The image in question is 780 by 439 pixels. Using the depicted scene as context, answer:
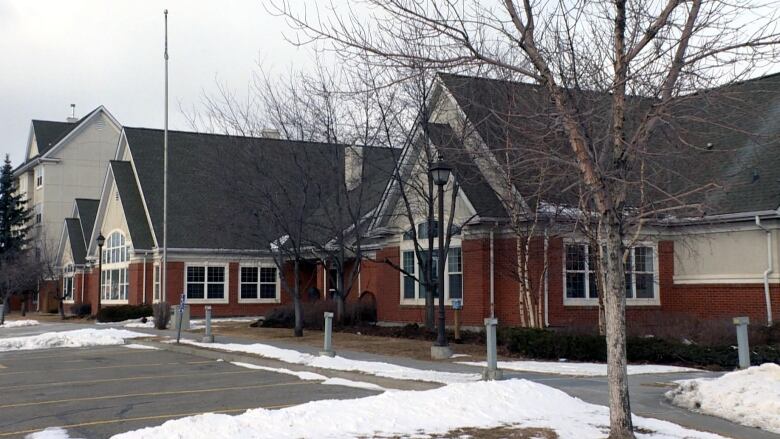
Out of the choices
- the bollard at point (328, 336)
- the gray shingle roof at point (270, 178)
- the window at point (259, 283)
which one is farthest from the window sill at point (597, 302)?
the window at point (259, 283)

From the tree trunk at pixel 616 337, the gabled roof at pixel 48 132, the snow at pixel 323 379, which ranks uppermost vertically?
the gabled roof at pixel 48 132

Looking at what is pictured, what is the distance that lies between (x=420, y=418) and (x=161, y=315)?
81.1ft

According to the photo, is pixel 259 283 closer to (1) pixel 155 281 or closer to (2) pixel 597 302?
(1) pixel 155 281

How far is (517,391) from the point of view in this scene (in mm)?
11500

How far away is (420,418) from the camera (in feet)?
33.5

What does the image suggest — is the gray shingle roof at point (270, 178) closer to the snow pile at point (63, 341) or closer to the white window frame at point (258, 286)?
the white window frame at point (258, 286)

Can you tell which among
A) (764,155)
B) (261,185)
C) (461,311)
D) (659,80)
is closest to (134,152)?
(261,185)

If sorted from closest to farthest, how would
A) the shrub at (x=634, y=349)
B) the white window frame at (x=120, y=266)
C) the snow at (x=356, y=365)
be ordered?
1. the snow at (x=356, y=365)
2. the shrub at (x=634, y=349)
3. the white window frame at (x=120, y=266)

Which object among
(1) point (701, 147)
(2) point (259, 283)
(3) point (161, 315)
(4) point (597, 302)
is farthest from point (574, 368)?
(2) point (259, 283)

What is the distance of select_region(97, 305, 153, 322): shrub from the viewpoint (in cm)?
3912

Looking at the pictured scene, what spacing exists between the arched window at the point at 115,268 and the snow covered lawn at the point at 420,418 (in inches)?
1393

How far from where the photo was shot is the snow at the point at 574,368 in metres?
16.1

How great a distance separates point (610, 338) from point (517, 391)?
9.62 ft

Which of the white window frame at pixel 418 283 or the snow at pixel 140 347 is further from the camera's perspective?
the white window frame at pixel 418 283
